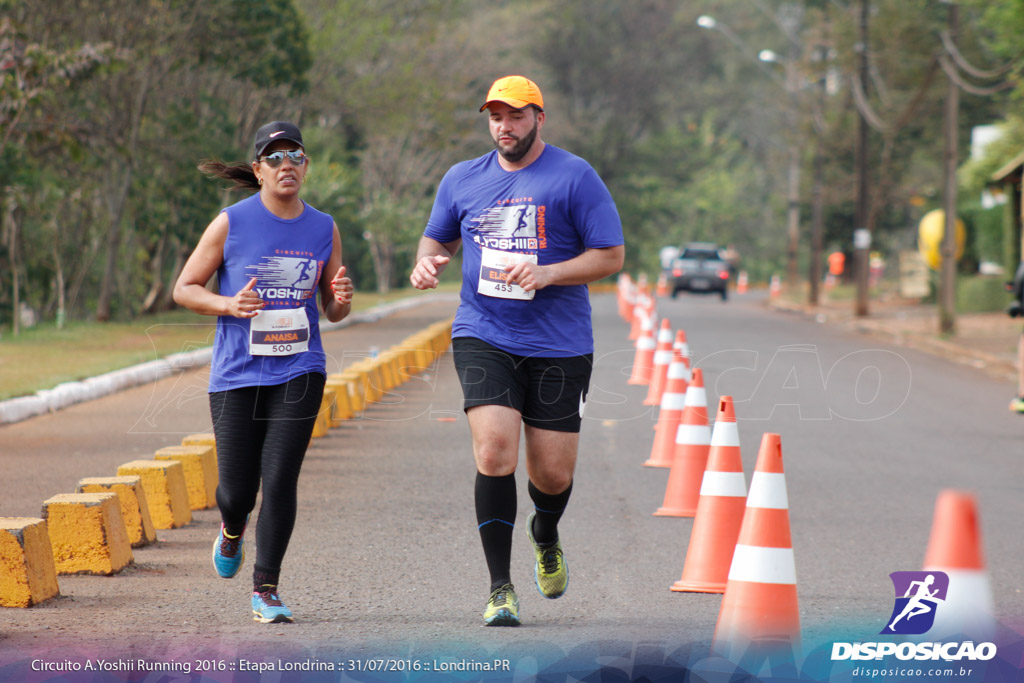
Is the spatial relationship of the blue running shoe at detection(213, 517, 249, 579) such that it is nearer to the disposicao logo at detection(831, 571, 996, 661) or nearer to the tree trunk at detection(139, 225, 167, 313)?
the disposicao logo at detection(831, 571, 996, 661)

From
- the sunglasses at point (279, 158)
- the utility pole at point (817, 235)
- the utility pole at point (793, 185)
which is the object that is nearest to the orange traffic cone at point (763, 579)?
the sunglasses at point (279, 158)

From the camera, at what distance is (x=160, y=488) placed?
7.52 meters

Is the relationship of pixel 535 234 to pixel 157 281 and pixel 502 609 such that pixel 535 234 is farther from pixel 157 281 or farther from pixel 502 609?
pixel 157 281

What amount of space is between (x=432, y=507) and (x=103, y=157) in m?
18.4

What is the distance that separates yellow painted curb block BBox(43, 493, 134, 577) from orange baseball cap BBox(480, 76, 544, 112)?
2.57 m

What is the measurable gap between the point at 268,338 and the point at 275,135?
825mm

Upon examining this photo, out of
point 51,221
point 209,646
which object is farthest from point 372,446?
point 51,221

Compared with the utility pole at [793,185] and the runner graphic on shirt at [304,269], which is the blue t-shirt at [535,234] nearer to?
the runner graphic on shirt at [304,269]

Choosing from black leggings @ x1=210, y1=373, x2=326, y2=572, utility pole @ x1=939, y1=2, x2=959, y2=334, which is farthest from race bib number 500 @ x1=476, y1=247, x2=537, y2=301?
utility pole @ x1=939, y1=2, x2=959, y2=334

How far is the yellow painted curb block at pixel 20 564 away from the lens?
5539mm

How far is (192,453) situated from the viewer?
27.1 feet

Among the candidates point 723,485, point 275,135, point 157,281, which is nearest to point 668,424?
point 723,485

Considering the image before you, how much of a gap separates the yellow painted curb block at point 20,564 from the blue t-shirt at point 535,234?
75.7 inches

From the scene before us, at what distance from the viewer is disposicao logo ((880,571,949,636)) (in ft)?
13.9
